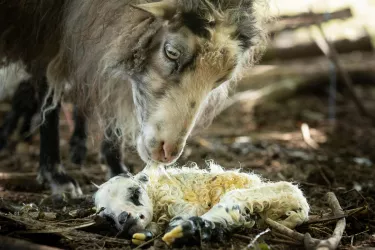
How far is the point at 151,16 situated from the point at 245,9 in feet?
1.93

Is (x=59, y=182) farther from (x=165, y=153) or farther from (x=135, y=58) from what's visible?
(x=165, y=153)

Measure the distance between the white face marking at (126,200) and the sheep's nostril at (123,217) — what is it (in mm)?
11

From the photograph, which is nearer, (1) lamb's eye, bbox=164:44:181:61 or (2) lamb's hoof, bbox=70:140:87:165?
(1) lamb's eye, bbox=164:44:181:61

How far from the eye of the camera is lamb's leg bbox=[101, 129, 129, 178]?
5.08m

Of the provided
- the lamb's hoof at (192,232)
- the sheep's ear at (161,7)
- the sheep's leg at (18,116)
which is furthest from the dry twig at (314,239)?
the sheep's leg at (18,116)

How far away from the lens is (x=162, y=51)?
11.8 feet

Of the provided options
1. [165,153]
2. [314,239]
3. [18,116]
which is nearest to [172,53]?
[165,153]

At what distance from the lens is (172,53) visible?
3525mm

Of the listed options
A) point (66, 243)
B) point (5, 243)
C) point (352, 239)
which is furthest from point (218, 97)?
point (5, 243)

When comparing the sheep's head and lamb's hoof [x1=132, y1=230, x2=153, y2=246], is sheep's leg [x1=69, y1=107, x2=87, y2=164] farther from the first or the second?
lamb's hoof [x1=132, y1=230, x2=153, y2=246]

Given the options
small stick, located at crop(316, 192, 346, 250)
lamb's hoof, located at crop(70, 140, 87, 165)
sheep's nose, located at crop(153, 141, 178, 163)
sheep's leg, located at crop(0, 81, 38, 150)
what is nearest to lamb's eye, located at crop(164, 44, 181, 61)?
sheep's nose, located at crop(153, 141, 178, 163)

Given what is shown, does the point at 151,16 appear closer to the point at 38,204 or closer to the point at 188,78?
the point at 188,78

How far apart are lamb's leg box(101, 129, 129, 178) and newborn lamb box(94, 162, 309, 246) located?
154 centimetres

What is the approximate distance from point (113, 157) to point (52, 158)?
586mm
